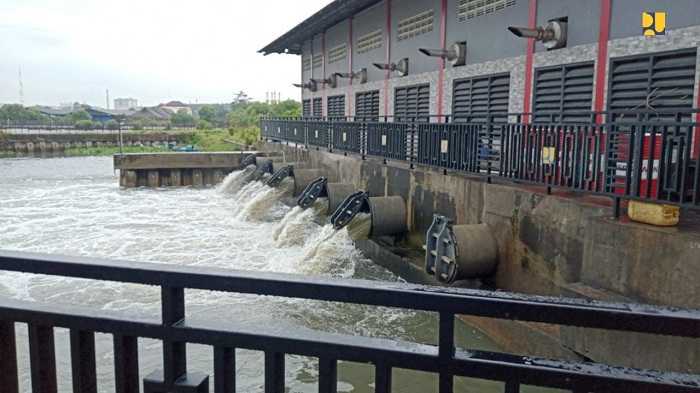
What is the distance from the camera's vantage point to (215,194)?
67.7 ft

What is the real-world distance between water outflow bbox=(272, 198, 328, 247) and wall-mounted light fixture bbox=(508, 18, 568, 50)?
16.9 ft

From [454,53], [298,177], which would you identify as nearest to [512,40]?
[454,53]

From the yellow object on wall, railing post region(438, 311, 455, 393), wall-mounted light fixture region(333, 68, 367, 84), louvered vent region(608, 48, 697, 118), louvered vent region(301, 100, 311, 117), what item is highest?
wall-mounted light fixture region(333, 68, 367, 84)

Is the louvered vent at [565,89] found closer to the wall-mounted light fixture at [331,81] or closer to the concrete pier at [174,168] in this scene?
the wall-mounted light fixture at [331,81]

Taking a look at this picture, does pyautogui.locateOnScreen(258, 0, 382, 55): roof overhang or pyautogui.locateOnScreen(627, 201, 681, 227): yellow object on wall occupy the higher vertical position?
pyautogui.locateOnScreen(258, 0, 382, 55): roof overhang

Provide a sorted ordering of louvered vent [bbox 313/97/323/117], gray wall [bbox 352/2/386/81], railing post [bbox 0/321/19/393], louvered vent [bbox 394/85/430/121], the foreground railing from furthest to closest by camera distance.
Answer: louvered vent [bbox 313/97/323/117], gray wall [bbox 352/2/386/81], louvered vent [bbox 394/85/430/121], railing post [bbox 0/321/19/393], the foreground railing

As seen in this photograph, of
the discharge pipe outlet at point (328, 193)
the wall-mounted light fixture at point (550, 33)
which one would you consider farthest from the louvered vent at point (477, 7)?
the discharge pipe outlet at point (328, 193)

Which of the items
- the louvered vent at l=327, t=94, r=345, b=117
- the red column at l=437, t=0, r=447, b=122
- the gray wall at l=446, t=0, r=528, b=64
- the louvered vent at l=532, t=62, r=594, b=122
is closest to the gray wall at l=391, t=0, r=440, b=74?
the red column at l=437, t=0, r=447, b=122

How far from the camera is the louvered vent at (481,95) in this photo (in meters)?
11.4

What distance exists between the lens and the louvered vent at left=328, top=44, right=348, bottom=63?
21259mm

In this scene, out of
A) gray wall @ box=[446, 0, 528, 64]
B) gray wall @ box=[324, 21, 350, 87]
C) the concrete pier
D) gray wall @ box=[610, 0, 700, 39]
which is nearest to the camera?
gray wall @ box=[610, 0, 700, 39]

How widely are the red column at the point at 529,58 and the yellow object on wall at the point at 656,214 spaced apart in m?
5.47

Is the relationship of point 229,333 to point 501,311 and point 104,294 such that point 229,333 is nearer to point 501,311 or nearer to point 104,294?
point 501,311

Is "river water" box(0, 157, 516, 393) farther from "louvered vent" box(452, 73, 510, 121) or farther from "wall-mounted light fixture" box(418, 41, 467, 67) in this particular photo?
"wall-mounted light fixture" box(418, 41, 467, 67)
